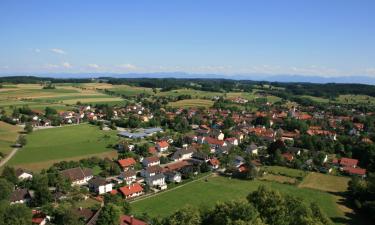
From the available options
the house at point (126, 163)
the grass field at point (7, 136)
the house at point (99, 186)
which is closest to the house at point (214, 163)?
the house at point (126, 163)

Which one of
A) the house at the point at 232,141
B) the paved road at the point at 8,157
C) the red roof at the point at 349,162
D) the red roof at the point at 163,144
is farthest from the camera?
the house at the point at 232,141

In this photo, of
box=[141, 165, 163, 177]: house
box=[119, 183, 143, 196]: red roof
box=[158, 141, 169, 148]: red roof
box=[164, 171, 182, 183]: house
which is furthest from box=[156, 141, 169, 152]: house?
box=[119, 183, 143, 196]: red roof

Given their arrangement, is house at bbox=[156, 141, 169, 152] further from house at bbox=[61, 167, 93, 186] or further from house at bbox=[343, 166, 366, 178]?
house at bbox=[343, 166, 366, 178]

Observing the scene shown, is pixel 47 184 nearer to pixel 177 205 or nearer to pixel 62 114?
pixel 177 205

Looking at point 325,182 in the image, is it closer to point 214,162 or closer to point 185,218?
point 214,162

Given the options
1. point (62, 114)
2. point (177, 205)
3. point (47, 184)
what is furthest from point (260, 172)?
point (62, 114)

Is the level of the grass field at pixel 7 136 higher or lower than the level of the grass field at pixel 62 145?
higher

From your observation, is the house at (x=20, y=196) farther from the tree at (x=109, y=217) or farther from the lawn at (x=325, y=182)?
the lawn at (x=325, y=182)
